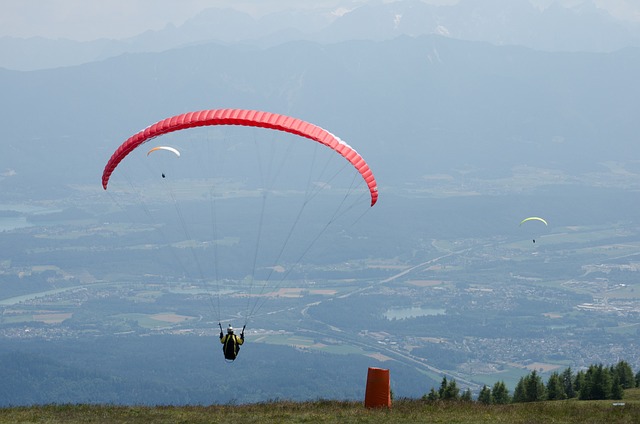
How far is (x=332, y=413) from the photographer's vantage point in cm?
2681

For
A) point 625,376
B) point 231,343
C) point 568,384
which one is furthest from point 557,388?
point 231,343

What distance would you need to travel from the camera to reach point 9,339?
18112 cm

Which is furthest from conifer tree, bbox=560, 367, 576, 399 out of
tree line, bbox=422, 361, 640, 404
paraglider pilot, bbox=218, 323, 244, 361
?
paraglider pilot, bbox=218, 323, 244, 361

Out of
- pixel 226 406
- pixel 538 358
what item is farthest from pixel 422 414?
pixel 538 358

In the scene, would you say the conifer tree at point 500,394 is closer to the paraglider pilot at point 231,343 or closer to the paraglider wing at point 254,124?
the paraglider wing at point 254,124

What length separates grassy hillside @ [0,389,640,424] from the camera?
26.0 metres

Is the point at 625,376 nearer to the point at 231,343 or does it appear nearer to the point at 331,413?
the point at 331,413

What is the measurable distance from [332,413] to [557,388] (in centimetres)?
1853

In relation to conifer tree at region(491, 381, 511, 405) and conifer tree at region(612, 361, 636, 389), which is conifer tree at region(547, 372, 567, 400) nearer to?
conifer tree at region(491, 381, 511, 405)

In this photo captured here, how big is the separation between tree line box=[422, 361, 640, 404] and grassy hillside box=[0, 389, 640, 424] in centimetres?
293

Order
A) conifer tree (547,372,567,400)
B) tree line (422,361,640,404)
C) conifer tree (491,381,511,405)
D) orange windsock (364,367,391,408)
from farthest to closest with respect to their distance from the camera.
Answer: conifer tree (491,381,511,405) → conifer tree (547,372,567,400) → tree line (422,361,640,404) → orange windsock (364,367,391,408)

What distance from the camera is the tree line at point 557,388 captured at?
37.1m

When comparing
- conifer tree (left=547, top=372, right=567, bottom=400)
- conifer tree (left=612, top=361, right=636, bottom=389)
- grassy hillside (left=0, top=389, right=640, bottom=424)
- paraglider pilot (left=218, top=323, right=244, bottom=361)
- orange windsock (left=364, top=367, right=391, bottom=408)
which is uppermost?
conifer tree (left=612, top=361, right=636, bottom=389)

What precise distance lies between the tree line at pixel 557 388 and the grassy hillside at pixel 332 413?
9.60 feet
